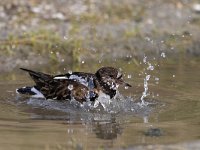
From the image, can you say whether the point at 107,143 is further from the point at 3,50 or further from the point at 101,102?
the point at 3,50

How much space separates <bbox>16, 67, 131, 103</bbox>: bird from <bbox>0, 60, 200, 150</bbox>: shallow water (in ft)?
0.36

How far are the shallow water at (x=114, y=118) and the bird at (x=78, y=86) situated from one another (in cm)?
11

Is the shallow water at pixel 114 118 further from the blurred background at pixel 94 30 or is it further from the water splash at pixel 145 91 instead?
the blurred background at pixel 94 30

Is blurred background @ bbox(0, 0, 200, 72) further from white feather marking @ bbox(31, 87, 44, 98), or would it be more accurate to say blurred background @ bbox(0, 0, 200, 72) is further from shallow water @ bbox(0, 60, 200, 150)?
white feather marking @ bbox(31, 87, 44, 98)

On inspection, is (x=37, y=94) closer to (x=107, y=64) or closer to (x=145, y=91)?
(x=145, y=91)

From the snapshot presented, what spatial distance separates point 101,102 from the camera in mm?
8602

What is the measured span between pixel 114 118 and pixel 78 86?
872 mm

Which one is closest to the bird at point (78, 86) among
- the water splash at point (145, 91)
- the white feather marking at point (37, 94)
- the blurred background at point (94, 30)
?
the white feather marking at point (37, 94)

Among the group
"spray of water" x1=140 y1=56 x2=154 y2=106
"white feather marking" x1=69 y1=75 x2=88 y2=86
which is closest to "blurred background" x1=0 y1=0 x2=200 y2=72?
"spray of water" x1=140 y1=56 x2=154 y2=106

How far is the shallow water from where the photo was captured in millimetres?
6789

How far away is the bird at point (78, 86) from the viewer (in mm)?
8672

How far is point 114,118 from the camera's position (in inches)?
313

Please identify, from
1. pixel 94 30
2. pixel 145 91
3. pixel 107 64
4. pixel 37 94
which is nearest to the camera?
pixel 37 94

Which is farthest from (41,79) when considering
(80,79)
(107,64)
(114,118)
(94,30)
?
(94,30)
